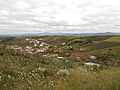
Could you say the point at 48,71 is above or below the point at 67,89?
below

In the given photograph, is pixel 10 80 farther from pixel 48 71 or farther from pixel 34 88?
pixel 48 71

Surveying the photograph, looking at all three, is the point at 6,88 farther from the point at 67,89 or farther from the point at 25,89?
the point at 67,89

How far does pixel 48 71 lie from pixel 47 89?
111 inches

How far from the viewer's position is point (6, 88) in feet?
11.7

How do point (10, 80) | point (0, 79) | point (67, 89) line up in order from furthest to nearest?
point (10, 80) < point (0, 79) < point (67, 89)

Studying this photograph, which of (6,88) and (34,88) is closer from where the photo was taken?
(34,88)

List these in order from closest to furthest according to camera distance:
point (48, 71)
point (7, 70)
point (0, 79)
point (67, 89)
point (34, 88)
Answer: point (67, 89)
point (34, 88)
point (0, 79)
point (7, 70)
point (48, 71)

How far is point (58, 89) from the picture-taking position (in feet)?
9.95

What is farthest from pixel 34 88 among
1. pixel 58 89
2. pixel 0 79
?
pixel 0 79

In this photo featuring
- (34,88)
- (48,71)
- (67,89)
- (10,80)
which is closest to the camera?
(67,89)

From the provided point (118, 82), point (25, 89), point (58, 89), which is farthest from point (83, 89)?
point (25, 89)

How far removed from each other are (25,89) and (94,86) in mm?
1702

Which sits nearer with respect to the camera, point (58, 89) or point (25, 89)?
point (58, 89)

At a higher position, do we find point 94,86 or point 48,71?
point 94,86
